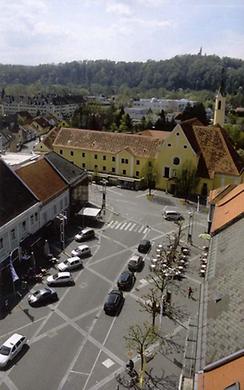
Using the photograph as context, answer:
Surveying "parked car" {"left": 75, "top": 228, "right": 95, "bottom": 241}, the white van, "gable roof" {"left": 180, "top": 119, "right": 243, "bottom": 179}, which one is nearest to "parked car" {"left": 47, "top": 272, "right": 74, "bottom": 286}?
"parked car" {"left": 75, "top": 228, "right": 95, "bottom": 241}

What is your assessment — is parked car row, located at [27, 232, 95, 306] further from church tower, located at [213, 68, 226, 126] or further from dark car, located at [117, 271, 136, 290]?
church tower, located at [213, 68, 226, 126]

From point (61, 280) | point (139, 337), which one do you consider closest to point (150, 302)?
point (139, 337)

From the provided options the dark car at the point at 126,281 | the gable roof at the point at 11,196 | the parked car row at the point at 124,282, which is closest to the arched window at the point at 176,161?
the parked car row at the point at 124,282

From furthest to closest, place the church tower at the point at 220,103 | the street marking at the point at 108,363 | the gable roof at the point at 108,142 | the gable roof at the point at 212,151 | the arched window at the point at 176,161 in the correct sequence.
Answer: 1. the church tower at the point at 220,103
2. the gable roof at the point at 108,142
3. the arched window at the point at 176,161
4. the gable roof at the point at 212,151
5. the street marking at the point at 108,363

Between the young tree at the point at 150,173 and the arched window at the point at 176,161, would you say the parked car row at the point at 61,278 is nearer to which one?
the young tree at the point at 150,173

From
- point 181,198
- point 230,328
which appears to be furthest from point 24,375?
point 181,198

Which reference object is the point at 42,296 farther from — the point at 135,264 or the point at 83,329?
the point at 135,264
